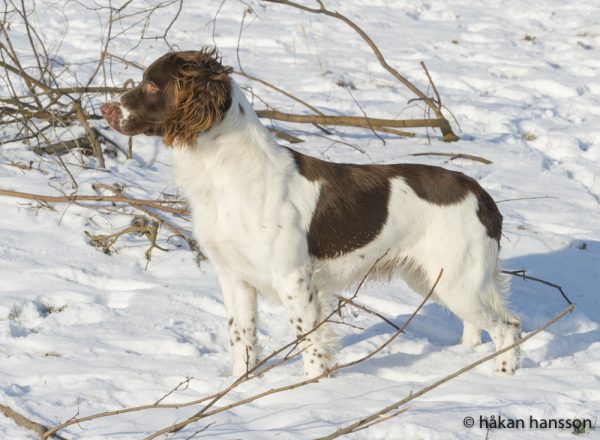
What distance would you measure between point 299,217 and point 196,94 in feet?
2.34

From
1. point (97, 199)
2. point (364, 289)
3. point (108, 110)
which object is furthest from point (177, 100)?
point (364, 289)

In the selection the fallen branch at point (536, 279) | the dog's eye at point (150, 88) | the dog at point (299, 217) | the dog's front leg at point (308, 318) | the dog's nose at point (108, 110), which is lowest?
the fallen branch at point (536, 279)

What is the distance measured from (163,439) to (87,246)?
7.83 feet

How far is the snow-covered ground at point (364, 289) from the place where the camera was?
11.7 ft

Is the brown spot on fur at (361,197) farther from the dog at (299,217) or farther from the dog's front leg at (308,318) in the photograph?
the dog's front leg at (308,318)

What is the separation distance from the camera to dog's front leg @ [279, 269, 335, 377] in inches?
154

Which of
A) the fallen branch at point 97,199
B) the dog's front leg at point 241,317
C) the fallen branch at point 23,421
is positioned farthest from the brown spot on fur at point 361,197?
the fallen branch at point 23,421

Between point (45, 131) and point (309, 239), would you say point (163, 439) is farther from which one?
point (45, 131)

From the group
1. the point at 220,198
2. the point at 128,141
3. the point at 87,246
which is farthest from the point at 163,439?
the point at 128,141

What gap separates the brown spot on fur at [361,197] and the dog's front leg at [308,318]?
0.16m

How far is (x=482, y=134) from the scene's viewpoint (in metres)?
7.79

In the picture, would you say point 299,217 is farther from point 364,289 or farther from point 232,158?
point 364,289

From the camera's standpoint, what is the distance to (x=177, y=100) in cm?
361

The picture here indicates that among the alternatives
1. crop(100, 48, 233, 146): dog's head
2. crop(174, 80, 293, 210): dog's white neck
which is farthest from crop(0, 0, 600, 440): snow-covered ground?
crop(100, 48, 233, 146): dog's head
